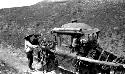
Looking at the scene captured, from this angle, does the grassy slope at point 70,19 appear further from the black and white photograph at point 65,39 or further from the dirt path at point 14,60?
the dirt path at point 14,60

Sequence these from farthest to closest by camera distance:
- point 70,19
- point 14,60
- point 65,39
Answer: point 70,19, point 14,60, point 65,39

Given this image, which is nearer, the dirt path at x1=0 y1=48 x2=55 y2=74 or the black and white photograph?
the black and white photograph

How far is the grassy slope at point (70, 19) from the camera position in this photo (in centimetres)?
1848

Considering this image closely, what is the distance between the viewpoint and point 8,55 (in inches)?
685

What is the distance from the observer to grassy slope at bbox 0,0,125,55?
1848cm

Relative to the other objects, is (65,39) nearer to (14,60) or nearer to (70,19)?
(14,60)

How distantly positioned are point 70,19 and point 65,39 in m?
12.6

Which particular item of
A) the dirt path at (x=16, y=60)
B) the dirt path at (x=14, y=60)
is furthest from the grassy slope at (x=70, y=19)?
the dirt path at (x=14, y=60)

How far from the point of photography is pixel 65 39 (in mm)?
10977

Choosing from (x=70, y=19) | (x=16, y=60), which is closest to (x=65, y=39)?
(x=16, y=60)

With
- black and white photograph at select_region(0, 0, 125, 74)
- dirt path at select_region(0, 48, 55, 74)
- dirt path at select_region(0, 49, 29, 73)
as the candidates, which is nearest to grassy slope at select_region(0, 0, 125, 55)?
black and white photograph at select_region(0, 0, 125, 74)

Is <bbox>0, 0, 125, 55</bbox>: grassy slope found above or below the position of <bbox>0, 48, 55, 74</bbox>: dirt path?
above

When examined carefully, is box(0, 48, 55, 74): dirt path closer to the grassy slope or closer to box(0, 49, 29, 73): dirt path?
box(0, 49, 29, 73): dirt path

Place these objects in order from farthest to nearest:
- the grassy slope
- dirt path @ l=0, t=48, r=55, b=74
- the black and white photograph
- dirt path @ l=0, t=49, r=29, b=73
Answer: the grassy slope
dirt path @ l=0, t=49, r=29, b=73
dirt path @ l=0, t=48, r=55, b=74
the black and white photograph
